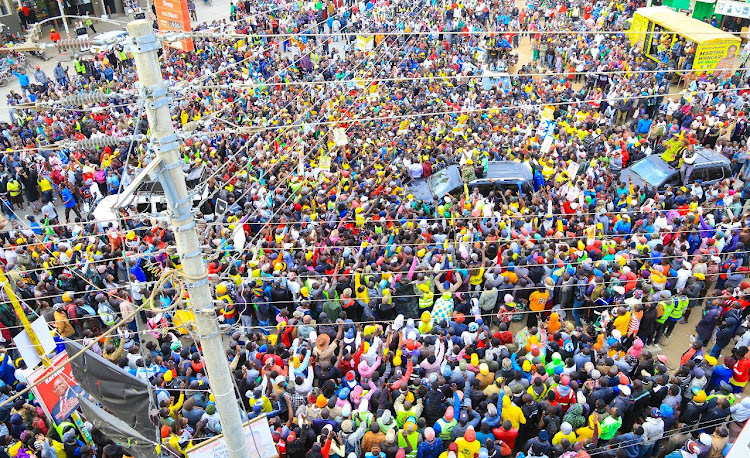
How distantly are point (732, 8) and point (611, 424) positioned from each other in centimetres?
2612

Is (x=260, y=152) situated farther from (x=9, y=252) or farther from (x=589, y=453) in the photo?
(x=589, y=453)

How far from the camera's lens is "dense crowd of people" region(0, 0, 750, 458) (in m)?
8.37

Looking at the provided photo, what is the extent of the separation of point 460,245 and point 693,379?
183 inches

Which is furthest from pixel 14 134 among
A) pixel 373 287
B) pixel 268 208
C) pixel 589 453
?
pixel 589 453

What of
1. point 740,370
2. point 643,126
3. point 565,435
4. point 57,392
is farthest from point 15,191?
point 643,126

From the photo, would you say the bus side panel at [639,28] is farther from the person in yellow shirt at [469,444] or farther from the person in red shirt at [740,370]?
the person in yellow shirt at [469,444]

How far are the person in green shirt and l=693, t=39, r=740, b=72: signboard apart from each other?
1744cm

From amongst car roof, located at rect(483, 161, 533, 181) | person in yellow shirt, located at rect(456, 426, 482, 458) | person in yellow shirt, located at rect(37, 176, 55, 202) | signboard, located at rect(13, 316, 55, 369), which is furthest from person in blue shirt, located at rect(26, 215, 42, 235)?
person in yellow shirt, located at rect(456, 426, 482, 458)

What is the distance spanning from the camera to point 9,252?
13094 mm

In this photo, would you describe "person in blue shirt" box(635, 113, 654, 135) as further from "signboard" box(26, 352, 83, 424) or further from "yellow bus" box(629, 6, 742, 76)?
"signboard" box(26, 352, 83, 424)

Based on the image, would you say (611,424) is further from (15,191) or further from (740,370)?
(15,191)

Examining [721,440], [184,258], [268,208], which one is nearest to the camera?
[184,258]

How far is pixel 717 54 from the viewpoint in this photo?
71.9ft

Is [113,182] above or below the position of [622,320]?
above
